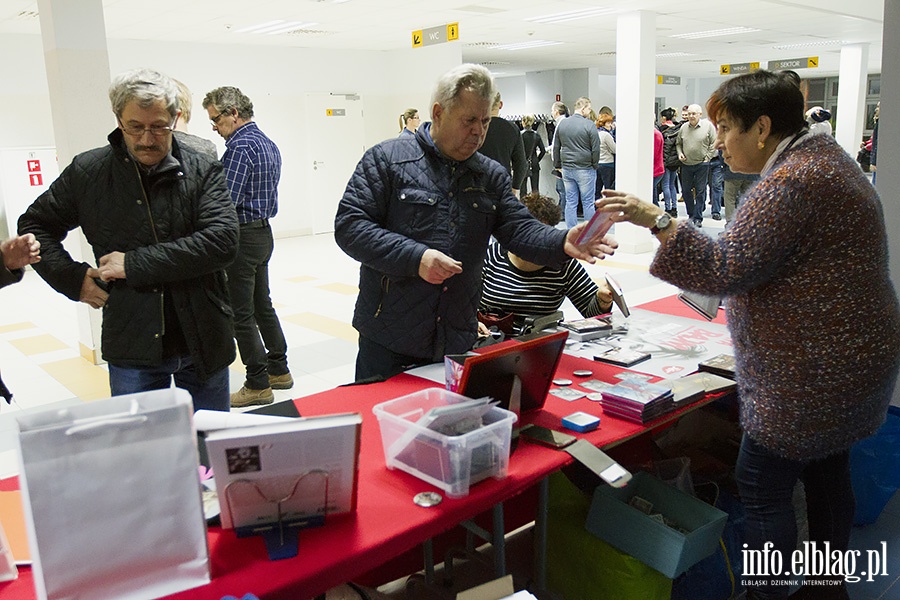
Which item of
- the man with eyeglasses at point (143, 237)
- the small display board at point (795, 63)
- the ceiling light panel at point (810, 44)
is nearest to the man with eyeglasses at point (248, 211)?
the man with eyeglasses at point (143, 237)

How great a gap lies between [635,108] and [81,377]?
6.15m

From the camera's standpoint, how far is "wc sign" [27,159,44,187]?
877cm

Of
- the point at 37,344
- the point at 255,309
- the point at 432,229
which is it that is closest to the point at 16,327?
the point at 37,344

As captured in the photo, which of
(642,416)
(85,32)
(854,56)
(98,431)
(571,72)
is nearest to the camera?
(98,431)

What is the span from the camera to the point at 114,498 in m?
1.17

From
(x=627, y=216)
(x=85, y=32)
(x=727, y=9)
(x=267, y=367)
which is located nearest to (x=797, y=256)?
(x=627, y=216)

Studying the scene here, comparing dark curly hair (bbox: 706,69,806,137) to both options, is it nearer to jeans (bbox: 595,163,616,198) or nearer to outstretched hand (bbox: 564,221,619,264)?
outstretched hand (bbox: 564,221,619,264)

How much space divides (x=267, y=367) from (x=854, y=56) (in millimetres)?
13755

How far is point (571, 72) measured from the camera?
1750cm

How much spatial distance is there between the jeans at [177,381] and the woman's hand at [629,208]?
128 cm

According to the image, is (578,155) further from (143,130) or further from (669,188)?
(143,130)

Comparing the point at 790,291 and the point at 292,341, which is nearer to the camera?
the point at 790,291

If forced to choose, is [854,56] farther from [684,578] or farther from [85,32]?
[684,578]
